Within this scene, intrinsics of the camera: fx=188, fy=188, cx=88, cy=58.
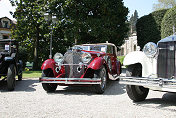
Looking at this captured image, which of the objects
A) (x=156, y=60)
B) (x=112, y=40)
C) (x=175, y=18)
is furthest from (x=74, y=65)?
(x=112, y=40)

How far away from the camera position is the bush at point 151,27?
1769cm

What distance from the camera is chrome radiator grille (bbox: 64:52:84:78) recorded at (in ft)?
19.8

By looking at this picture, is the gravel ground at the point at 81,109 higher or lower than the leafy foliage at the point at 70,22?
lower

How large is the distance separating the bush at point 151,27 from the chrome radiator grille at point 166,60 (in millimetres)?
14269

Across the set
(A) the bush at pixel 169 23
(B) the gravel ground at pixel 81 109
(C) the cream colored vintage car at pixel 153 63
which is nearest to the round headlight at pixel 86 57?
(B) the gravel ground at pixel 81 109

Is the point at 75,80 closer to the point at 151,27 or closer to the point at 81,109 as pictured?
the point at 81,109

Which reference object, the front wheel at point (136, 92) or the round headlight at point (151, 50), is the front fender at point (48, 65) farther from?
the round headlight at point (151, 50)

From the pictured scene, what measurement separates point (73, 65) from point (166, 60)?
291 cm

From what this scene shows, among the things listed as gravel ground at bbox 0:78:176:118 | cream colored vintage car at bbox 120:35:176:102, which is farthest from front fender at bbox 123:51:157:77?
gravel ground at bbox 0:78:176:118

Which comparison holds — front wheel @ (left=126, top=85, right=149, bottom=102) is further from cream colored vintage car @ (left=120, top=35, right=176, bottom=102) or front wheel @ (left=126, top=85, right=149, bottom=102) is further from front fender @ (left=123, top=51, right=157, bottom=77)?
front fender @ (left=123, top=51, right=157, bottom=77)

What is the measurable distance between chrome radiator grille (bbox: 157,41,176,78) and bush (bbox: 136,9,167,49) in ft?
46.8

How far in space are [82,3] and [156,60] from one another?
48.5 ft

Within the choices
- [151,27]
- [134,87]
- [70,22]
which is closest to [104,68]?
[134,87]

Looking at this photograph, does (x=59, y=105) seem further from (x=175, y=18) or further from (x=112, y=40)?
(x=112, y=40)
